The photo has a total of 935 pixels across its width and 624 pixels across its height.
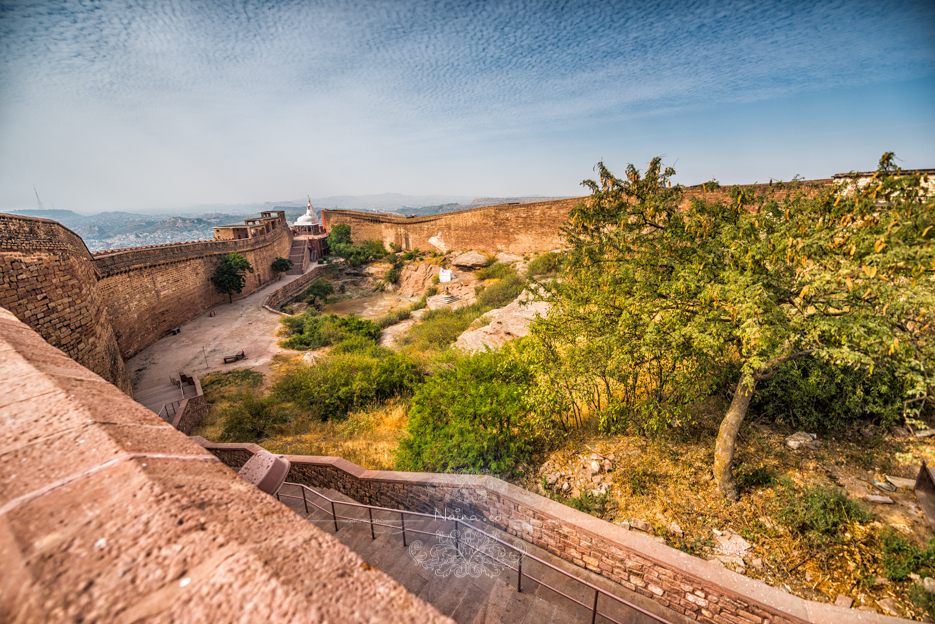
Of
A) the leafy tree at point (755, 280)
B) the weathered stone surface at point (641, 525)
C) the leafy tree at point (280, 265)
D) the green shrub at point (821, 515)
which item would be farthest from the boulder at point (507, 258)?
the leafy tree at point (280, 265)

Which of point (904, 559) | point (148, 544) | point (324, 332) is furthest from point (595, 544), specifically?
point (324, 332)

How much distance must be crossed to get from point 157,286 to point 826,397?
25929 mm

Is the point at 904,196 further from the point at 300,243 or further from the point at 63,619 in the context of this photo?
the point at 300,243

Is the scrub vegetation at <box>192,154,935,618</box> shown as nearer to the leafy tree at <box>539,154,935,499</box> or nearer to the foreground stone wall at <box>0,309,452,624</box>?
the leafy tree at <box>539,154,935,499</box>

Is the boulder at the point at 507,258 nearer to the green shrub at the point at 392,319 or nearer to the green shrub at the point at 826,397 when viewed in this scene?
the green shrub at the point at 392,319

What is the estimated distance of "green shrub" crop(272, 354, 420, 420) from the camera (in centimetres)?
1023

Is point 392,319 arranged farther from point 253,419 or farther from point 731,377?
point 731,377

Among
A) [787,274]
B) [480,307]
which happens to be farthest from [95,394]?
[480,307]

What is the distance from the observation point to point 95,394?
4.98ft

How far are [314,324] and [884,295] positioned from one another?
19.9 meters

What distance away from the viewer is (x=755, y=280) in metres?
4.14

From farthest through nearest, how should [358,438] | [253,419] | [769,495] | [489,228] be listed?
[489,228], [253,419], [358,438], [769,495]

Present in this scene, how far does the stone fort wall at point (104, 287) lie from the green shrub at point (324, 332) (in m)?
6.15

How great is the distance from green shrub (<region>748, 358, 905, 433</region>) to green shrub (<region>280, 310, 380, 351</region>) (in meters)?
14.4
